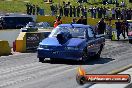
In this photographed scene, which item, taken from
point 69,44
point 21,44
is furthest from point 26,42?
point 69,44

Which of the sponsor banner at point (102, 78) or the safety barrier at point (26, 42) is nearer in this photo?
the sponsor banner at point (102, 78)

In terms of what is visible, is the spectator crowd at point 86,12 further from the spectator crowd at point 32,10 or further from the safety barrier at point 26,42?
the safety barrier at point 26,42

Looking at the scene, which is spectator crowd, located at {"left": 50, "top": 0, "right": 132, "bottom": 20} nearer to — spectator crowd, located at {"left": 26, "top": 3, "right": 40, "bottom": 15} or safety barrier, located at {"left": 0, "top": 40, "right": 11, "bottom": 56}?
spectator crowd, located at {"left": 26, "top": 3, "right": 40, "bottom": 15}

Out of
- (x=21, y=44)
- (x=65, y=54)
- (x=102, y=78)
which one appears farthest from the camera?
(x=21, y=44)

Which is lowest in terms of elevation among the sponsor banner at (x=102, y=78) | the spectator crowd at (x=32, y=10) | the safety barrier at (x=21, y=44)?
the safety barrier at (x=21, y=44)

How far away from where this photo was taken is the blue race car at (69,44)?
16.3 m

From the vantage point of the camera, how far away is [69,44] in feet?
53.8

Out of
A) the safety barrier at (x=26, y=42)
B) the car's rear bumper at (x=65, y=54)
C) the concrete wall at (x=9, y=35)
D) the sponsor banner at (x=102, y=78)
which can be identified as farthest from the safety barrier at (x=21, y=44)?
the sponsor banner at (x=102, y=78)

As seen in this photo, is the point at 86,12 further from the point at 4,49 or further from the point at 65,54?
the point at 65,54

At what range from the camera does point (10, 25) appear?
40.2 metres

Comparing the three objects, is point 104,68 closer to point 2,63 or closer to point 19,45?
point 2,63

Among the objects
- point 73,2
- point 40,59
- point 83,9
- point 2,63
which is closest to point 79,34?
point 40,59

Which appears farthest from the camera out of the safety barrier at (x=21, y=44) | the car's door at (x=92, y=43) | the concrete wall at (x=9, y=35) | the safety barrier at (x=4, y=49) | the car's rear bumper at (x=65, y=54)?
the concrete wall at (x=9, y=35)

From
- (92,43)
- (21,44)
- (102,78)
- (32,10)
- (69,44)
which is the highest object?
(102,78)
